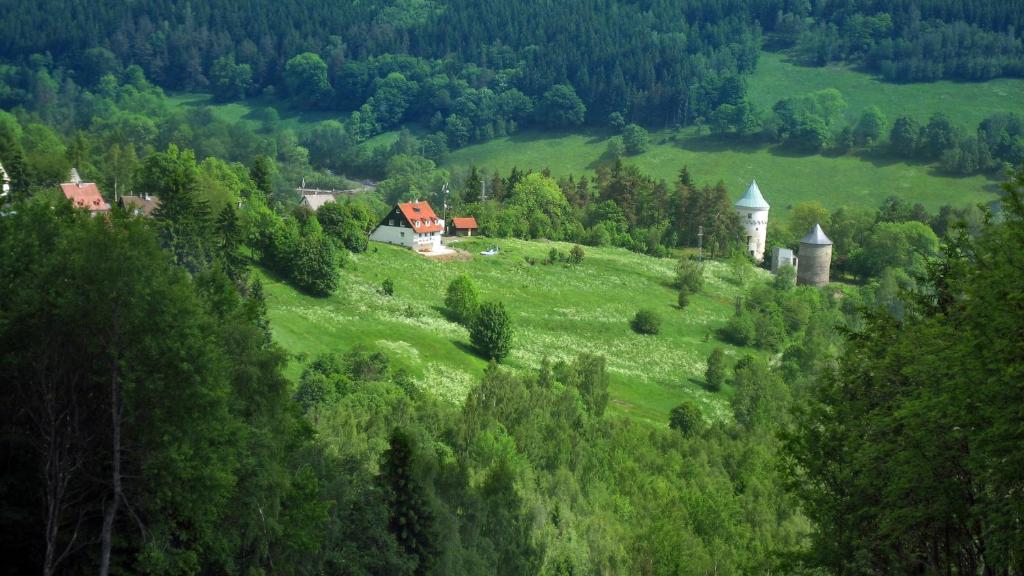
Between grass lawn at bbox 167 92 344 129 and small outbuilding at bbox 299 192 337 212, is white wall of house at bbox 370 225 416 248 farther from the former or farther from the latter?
grass lawn at bbox 167 92 344 129

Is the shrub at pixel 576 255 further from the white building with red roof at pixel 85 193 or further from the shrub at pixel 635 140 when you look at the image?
the shrub at pixel 635 140

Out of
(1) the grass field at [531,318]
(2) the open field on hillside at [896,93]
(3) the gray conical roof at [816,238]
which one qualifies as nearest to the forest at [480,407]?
(1) the grass field at [531,318]

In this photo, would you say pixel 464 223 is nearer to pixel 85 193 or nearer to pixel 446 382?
pixel 85 193

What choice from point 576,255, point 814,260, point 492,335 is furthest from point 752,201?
point 492,335

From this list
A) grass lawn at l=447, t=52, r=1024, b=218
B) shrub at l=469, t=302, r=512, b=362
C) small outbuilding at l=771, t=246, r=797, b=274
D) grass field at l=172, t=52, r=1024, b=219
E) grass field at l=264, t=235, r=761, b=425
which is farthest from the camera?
grass field at l=172, t=52, r=1024, b=219

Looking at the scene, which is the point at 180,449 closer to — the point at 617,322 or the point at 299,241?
the point at 299,241

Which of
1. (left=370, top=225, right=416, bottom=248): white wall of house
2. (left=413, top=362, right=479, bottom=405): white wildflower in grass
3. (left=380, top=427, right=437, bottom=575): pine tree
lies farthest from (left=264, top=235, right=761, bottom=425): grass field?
(left=380, top=427, right=437, bottom=575): pine tree

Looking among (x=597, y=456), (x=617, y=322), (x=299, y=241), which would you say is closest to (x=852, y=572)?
(x=597, y=456)
